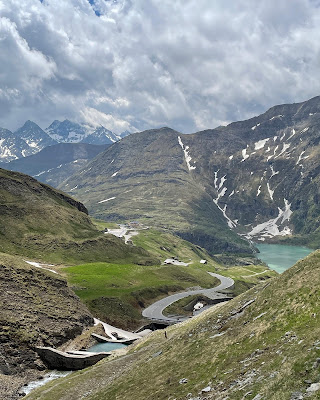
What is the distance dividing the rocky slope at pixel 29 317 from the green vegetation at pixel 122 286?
56.1 feet

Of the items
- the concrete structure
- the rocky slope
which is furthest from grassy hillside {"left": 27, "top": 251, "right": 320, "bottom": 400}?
the rocky slope

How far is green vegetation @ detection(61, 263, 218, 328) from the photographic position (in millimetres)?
110375

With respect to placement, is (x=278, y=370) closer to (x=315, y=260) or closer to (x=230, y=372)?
(x=230, y=372)

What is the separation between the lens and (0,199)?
623 ft

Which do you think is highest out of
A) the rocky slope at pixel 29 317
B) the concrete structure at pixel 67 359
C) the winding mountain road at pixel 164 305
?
the rocky slope at pixel 29 317

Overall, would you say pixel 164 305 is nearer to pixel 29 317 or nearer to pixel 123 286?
pixel 123 286

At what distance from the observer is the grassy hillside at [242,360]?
22938mm

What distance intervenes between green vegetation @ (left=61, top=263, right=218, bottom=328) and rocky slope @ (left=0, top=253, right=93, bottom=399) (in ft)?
56.1

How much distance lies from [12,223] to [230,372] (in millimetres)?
172299

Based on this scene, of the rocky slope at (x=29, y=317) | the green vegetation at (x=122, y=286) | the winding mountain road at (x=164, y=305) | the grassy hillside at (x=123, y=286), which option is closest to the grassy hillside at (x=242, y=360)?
the rocky slope at (x=29, y=317)

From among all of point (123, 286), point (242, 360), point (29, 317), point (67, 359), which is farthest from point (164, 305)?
point (242, 360)

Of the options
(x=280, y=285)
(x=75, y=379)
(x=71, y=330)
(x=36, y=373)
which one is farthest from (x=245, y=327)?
(x=71, y=330)

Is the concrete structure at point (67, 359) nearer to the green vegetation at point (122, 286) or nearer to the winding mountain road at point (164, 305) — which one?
the green vegetation at point (122, 286)

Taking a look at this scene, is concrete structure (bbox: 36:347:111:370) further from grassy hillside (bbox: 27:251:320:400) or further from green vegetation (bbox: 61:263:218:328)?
green vegetation (bbox: 61:263:218:328)
